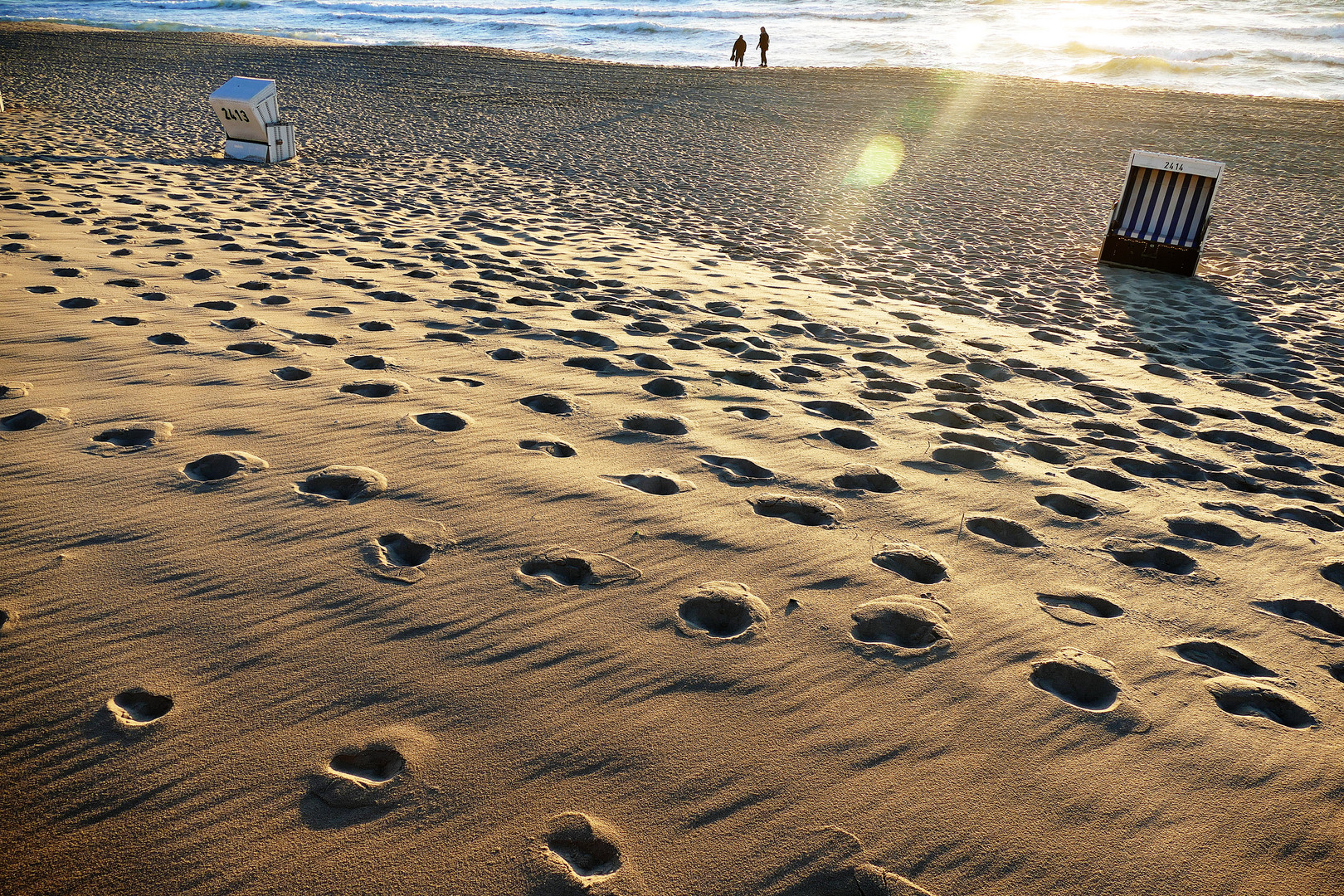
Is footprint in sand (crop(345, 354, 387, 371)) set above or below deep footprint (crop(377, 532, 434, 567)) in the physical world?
above

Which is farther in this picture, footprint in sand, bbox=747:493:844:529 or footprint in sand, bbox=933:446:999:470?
footprint in sand, bbox=933:446:999:470

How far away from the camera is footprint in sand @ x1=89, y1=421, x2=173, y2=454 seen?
2.59 m

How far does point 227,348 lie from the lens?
11.6ft

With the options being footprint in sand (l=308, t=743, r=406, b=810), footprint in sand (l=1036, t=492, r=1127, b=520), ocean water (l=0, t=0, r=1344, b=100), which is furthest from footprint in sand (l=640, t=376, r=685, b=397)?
ocean water (l=0, t=0, r=1344, b=100)

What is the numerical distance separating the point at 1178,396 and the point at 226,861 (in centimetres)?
472

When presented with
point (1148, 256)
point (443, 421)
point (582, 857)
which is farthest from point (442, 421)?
point (1148, 256)

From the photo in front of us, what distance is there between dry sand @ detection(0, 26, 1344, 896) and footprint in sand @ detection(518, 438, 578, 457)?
0.06 ft

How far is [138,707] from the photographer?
1618 mm

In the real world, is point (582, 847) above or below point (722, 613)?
below

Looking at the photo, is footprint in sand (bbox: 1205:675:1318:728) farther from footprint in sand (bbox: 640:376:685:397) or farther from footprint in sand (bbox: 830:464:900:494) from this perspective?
footprint in sand (bbox: 640:376:685:397)

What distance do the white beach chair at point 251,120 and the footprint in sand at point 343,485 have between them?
886 centimetres

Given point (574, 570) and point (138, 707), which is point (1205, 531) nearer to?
point (574, 570)

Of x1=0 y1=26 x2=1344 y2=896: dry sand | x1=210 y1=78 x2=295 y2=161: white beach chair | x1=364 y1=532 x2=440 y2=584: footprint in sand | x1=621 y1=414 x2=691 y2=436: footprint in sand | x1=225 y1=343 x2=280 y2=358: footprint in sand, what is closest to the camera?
x1=0 y1=26 x2=1344 y2=896: dry sand

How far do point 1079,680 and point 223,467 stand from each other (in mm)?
2694
